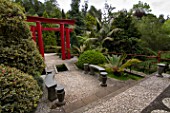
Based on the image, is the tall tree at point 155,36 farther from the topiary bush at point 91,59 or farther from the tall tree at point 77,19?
the tall tree at point 77,19

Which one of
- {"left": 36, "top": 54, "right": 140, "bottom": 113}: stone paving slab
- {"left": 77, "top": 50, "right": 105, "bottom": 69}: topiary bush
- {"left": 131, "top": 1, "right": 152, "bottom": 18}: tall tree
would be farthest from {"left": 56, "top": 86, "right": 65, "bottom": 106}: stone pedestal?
{"left": 131, "top": 1, "right": 152, "bottom": 18}: tall tree

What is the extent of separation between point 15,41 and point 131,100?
336cm

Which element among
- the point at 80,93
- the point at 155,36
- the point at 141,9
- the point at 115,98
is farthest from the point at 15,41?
the point at 141,9

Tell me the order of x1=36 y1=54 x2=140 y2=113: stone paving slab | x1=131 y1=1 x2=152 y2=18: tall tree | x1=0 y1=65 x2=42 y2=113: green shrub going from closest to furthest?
x1=0 y1=65 x2=42 y2=113: green shrub → x1=36 y1=54 x2=140 y2=113: stone paving slab → x1=131 y1=1 x2=152 y2=18: tall tree

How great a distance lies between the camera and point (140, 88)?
337 cm

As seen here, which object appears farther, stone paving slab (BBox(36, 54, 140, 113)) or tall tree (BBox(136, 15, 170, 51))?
tall tree (BBox(136, 15, 170, 51))

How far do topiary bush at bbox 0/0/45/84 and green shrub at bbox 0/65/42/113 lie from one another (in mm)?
559

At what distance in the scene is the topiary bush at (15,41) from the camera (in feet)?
8.70

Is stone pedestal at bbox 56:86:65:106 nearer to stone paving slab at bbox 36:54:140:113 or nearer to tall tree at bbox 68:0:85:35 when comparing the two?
stone paving slab at bbox 36:54:140:113

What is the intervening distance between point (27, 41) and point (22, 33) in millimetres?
249

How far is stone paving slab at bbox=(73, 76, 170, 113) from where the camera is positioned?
95.4 inches

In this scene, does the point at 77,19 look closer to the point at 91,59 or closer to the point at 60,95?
the point at 91,59

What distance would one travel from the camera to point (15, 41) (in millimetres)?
2912

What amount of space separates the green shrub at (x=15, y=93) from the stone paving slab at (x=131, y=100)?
103 centimetres
